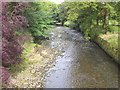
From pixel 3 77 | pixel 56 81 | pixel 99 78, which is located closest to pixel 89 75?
pixel 99 78

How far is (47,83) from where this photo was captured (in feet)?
17.4

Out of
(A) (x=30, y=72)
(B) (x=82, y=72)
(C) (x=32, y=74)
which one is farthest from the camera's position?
(B) (x=82, y=72)

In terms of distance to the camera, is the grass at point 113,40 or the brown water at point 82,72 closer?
the brown water at point 82,72

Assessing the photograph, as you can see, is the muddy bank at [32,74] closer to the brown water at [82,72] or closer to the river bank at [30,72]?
the river bank at [30,72]

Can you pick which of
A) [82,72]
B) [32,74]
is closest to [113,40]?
[82,72]

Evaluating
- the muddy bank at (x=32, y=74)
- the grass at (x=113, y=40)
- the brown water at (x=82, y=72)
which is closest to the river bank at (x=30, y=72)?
the muddy bank at (x=32, y=74)

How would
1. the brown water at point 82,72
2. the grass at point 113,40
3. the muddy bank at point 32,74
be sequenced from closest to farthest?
the muddy bank at point 32,74
the brown water at point 82,72
the grass at point 113,40

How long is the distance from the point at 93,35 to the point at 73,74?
Result: 786cm

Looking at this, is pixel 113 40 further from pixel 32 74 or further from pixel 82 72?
pixel 32 74

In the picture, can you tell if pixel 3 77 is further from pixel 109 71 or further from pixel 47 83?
pixel 109 71

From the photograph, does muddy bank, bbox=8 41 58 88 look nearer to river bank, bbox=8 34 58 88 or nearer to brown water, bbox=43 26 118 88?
river bank, bbox=8 34 58 88

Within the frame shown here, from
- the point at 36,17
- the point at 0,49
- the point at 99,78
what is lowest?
the point at 99,78

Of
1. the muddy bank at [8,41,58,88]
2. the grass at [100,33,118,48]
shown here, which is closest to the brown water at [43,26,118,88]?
the muddy bank at [8,41,58,88]

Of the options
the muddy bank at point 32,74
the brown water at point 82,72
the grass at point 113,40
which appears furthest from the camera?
the grass at point 113,40
